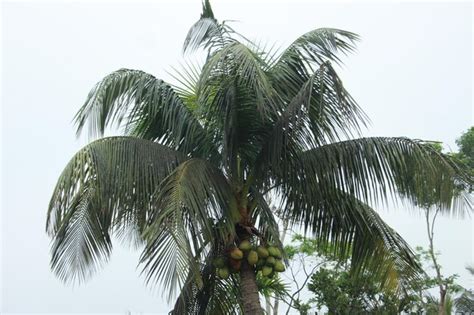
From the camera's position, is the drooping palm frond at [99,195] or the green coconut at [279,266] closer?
the drooping palm frond at [99,195]

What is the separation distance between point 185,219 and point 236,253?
128cm

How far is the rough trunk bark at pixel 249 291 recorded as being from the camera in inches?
328

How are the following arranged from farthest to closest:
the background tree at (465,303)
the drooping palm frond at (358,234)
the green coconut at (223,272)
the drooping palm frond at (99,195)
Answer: the background tree at (465,303) → the drooping palm frond at (358,234) → the green coconut at (223,272) → the drooping palm frond at (99,195)

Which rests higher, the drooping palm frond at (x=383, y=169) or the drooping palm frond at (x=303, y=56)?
the drooping palm frond at (x=303, y=56)

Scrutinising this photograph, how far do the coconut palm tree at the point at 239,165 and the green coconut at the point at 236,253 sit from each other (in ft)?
0.45

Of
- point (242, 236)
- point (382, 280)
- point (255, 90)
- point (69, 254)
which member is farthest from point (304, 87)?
point (69, 254)

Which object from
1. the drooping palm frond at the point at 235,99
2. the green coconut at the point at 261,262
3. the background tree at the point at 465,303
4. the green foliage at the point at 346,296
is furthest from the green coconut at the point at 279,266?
the background tree at the point at 465,303

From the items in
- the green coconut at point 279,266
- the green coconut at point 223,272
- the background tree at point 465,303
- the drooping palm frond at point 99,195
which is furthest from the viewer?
the background tree at point 465,303

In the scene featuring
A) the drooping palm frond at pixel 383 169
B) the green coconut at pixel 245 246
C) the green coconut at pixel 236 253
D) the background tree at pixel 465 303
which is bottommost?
the background tree at pixel 465 303

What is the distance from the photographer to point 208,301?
9.43 m

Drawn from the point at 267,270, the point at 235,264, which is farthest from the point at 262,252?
the point at 235,264

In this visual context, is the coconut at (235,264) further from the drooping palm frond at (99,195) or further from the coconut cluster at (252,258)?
the drooping palm frond at (99,195)

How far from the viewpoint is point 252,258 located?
26.6 feet

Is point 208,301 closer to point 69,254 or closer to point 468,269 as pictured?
point 69,254
